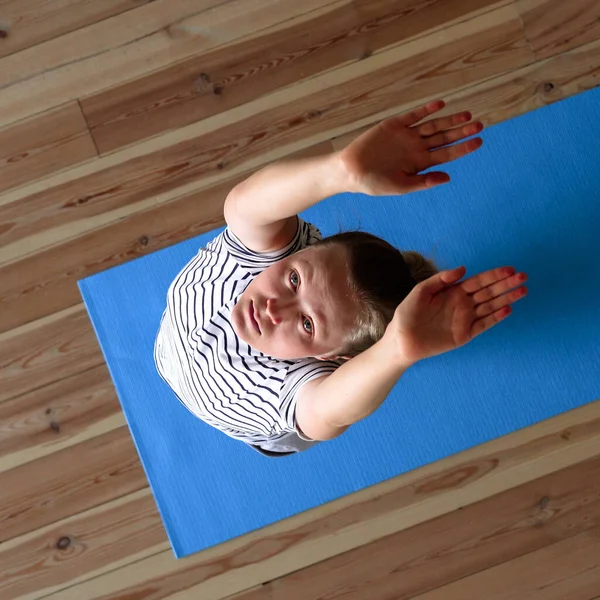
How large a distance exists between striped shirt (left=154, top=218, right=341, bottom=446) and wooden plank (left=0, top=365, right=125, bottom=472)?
0.40 metres

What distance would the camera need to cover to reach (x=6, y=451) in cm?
141

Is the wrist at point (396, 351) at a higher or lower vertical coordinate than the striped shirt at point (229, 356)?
lower

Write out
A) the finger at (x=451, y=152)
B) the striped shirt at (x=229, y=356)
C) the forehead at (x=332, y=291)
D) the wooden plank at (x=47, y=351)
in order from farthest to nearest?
1. the wooden plank at (x=47, y=351)
2. the striped shirt at (x=229, y=356)
3. the forehead at (x=332, y=291)
4. the finger at (x=451, y=152)

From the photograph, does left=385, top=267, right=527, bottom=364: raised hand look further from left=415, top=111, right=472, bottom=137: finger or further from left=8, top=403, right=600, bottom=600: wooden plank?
left=8, top=403, right=600, bottom=600: wooden plank

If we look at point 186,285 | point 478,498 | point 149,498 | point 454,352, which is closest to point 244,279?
point 186,285

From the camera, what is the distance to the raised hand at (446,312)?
28.2 inches

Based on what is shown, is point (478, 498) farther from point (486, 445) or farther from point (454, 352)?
point (454, 352)

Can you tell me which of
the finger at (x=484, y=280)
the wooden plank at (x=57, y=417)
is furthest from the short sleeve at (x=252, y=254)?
the wooden plank at (x=57, y=417)

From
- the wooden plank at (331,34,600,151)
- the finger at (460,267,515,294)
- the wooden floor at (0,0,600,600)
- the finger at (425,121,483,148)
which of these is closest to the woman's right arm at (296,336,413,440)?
the finger at (460,267,515,294)

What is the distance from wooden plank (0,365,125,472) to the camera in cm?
142

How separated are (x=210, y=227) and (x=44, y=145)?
0.42m

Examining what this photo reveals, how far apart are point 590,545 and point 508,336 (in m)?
0.48

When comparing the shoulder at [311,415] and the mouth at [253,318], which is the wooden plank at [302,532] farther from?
the mouth at [253,318]

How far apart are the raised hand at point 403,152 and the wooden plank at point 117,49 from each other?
0.95m
